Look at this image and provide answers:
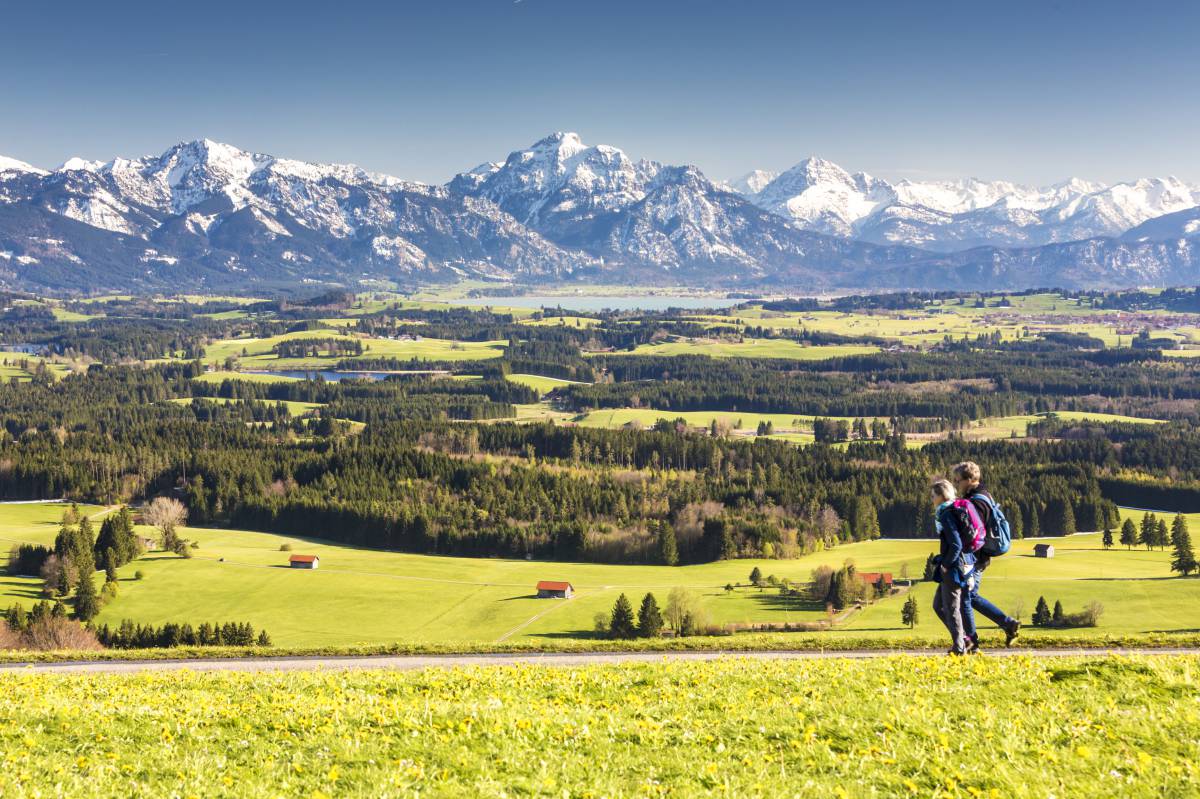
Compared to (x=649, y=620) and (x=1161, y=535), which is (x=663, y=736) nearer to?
(x=649, y=620)

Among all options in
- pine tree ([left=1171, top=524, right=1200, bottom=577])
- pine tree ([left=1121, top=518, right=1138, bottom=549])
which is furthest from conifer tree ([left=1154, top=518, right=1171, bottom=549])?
pine tree ([left=1171, top=524, right=1200, bottom=577])

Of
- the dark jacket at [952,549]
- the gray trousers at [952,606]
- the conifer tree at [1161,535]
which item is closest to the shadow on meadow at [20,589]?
the gray trousers at [952,606]

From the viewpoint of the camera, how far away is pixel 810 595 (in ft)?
354

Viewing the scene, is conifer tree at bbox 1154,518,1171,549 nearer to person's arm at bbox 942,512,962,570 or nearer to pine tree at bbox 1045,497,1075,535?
pine tree at bbox 1045,497,1075,535

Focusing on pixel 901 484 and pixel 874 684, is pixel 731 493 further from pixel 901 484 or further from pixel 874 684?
pixel 874 684

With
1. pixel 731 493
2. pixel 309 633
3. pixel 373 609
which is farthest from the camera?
pixel 731 493

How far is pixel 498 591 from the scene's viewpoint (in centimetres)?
11044

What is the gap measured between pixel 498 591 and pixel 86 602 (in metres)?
43.6

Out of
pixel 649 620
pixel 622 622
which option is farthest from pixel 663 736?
pixel 622 622

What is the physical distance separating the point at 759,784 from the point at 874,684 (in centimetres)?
759

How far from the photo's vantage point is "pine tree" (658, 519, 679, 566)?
448 feet

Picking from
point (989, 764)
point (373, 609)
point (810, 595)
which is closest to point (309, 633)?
point (373, 609)

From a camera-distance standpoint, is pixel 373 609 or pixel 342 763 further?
pixel 373 609

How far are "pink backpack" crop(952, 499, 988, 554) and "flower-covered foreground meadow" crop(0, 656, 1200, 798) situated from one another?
3244 millimetres
